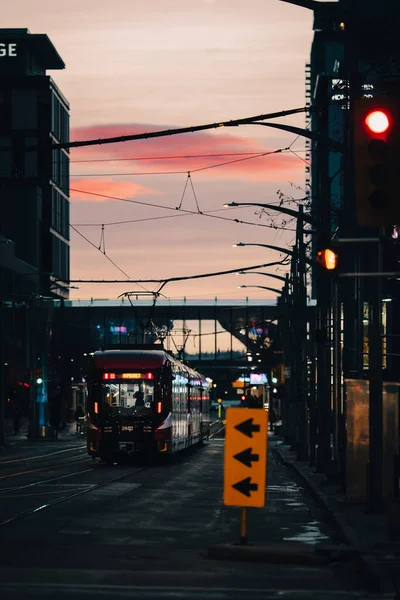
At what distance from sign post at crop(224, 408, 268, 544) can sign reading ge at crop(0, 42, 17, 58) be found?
401ft

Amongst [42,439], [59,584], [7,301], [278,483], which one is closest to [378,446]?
[59,584]

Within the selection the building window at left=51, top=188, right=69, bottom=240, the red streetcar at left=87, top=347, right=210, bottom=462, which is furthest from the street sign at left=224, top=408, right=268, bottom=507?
the building window at left=51, top=188, right=69, bottom=240

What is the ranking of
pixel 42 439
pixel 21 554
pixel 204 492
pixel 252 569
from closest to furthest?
1. pixel 252 569
2. pixel 21 554
3. pixel 204 492
4. pixel 42 439

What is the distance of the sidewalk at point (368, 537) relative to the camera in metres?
13.5

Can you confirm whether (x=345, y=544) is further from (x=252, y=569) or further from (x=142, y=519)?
(x=142, y=519)

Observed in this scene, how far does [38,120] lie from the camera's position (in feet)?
431

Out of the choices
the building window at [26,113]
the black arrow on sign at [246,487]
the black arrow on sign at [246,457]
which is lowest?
the black arrow on sign at [246,487]

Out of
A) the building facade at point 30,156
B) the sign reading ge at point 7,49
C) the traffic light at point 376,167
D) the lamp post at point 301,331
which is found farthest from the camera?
the sign reading ge at point 7,49

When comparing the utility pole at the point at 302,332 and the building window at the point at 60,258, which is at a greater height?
the building window at the point at 60,258

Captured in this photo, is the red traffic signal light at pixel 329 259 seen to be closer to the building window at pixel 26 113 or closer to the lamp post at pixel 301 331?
the lamp post at pixel 301 331

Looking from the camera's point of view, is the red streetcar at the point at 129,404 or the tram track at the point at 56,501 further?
the red streetcar at the point at 129,404

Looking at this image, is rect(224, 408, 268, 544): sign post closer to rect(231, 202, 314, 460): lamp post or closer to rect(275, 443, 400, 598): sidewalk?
rect(275, 443, 400, 598): sidewalk

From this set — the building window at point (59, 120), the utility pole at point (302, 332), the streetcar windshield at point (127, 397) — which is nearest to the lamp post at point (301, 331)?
the utility pole at point (302, 332)

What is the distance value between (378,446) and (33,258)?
11058 cm
